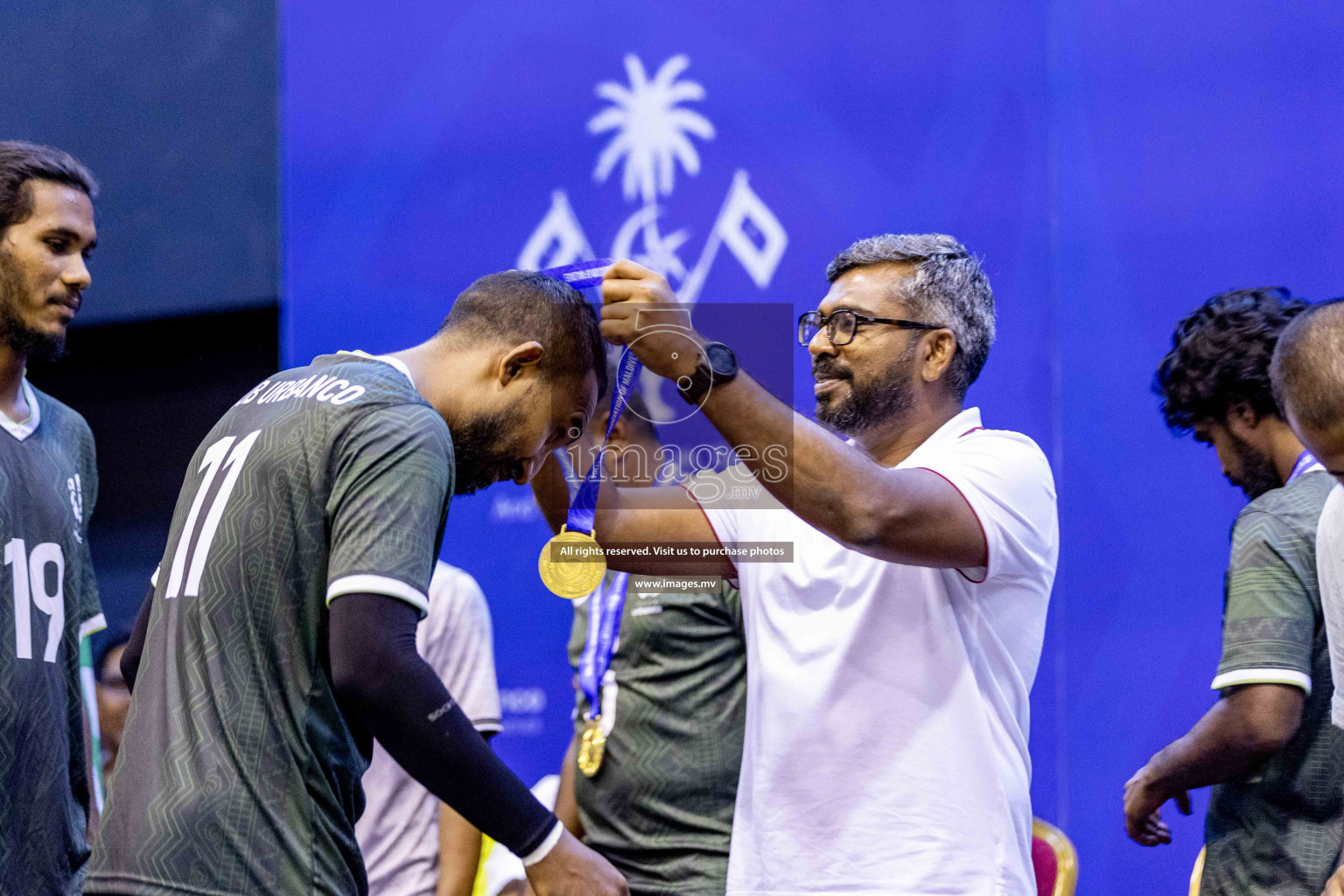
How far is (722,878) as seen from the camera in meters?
2.98

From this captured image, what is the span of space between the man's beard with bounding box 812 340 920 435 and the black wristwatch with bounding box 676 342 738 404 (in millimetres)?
591

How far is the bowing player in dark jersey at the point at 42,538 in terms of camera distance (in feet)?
7.80

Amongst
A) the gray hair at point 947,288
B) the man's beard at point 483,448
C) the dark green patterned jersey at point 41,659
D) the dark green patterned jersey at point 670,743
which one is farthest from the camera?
the dark green patterned jersey at point 670,743

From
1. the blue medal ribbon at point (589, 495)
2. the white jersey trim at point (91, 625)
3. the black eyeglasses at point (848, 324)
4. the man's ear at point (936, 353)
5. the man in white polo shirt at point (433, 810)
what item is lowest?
the man in white polo shirt at point (433, 810)

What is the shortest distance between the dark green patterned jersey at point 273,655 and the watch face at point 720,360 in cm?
42

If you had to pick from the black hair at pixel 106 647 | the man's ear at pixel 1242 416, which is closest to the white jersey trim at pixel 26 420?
the black hair at pixel 106 647

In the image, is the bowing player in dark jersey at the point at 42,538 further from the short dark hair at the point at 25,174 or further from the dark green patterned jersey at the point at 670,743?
the dark green patterned jersey at the point at 670,743

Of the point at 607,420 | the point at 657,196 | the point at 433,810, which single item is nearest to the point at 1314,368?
the point at 607,420

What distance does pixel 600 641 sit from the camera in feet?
10.8

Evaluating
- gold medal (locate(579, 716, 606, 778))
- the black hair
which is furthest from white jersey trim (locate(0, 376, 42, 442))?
the black hair

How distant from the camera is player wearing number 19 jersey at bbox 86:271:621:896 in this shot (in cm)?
165

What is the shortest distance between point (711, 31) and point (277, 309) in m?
1.90

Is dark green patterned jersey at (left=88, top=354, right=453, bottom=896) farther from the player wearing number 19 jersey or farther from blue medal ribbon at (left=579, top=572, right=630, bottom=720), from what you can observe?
blue medal ribbon at (left=579, top=572, right=630, bottom=720)

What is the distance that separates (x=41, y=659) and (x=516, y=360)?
4.08 feet
